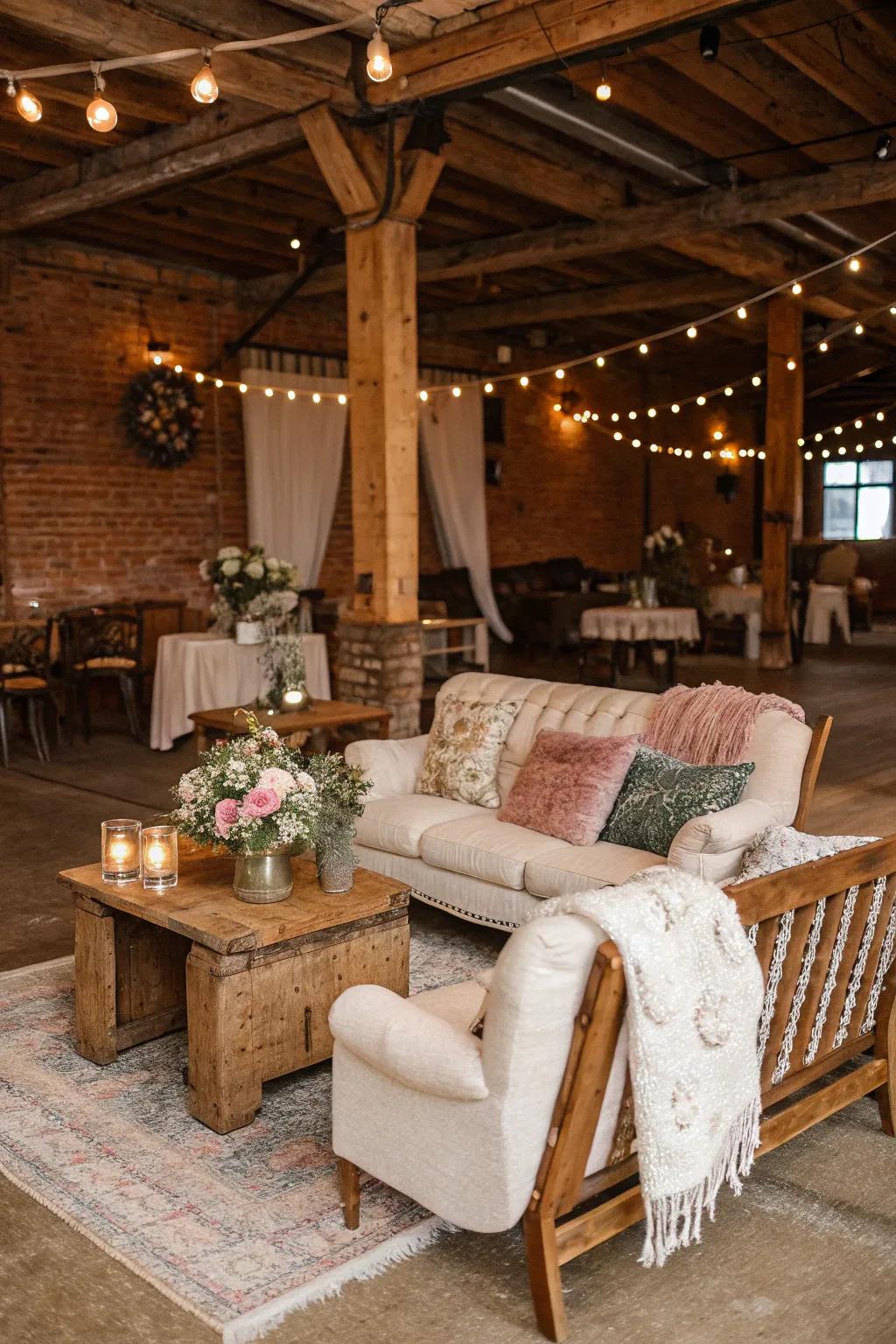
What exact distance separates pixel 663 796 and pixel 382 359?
3865 millimetres

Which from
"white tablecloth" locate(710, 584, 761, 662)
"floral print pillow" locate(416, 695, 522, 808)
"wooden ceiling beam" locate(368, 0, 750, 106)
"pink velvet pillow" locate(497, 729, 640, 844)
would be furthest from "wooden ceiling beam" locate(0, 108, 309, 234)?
"white tablecloth" locate(710, 584, 761, 662)

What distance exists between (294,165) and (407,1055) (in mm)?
6750

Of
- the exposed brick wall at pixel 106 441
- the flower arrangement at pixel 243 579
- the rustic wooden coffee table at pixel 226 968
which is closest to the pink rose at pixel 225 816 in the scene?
the rustic wooden coffee table at pixel 226 968

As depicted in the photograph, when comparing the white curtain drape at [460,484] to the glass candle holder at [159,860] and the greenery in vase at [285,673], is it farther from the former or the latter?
the glass candle holder at [159,860]

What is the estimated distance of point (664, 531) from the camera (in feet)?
35.5

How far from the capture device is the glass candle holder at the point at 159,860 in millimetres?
3379

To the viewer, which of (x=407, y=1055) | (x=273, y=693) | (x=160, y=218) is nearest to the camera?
(x=407, y=1055)

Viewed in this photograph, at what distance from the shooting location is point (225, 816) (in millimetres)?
3131

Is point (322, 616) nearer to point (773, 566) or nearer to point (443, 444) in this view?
point (443, 444)

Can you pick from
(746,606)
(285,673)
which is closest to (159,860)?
(285,673)

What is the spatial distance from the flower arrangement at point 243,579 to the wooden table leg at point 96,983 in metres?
4.23

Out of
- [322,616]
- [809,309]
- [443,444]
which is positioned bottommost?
[322,616]

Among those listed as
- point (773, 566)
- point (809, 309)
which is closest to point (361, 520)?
point (773, 566)

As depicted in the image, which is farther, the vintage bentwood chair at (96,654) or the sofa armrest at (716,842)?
the vintage bentwood chair at (96,654)
